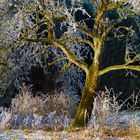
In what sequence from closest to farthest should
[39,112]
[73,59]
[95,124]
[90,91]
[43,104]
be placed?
[95,124], [90,91], [73,59], [39,112], [43,104]

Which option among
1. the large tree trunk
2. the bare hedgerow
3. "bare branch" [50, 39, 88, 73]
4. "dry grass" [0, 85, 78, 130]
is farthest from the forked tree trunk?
the bare hedgerow

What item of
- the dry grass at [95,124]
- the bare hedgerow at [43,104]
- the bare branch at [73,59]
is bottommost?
the dry grass at [95,124]

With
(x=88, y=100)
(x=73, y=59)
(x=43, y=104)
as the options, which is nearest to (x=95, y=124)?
(x=88, y=100)

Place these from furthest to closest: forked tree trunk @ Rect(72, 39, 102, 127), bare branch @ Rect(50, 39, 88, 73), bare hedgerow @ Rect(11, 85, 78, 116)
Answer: bare hedgerow @ Rect(11, 85, 78, 116)
bare branch @ Rect(50, 39, 88, 73)
forked tree trunk @ Rect(72, 39, 102, 127)

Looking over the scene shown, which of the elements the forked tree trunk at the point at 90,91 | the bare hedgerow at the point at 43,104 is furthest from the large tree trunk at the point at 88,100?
the bare hedgerow at the point at 43,104

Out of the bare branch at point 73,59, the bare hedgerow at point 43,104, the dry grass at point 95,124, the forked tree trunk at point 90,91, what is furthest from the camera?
the bare hedgerow at point 43,104

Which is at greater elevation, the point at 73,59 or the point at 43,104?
the point at 73,59

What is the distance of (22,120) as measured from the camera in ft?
35.8

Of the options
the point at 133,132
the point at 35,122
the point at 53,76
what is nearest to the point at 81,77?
the point at 53,76

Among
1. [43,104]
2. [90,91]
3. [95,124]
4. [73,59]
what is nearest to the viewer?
[95,124]

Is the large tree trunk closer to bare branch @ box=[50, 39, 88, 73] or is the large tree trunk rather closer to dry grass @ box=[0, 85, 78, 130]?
bare branch @ box=[50, 39, 88, 73]

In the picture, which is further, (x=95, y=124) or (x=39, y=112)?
(x=39, y=112)

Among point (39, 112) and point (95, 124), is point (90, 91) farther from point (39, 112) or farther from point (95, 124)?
point (39, 112)

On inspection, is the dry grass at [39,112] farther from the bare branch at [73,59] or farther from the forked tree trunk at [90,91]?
the bare branch at [73,59]
